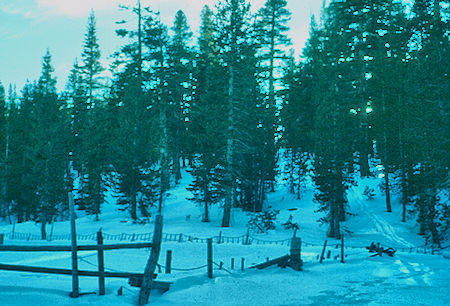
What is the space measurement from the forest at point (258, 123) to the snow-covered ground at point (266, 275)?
2.27 m

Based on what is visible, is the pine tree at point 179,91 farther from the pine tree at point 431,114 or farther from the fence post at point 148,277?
the fence post at point 148,277

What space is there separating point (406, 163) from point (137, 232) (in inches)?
810

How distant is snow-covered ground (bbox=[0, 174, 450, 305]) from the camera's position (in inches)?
345

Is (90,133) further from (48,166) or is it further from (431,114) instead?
(431,114)

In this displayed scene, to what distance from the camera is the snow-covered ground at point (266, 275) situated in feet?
28.8

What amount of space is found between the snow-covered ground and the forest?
2267 millimetres

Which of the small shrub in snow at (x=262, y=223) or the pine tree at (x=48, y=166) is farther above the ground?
the pine tree at (x=48, y=166)

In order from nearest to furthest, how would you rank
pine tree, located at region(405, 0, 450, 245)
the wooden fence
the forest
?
the wooden fence
pine tree, located at region(405, 0, 450, 245)
the forest

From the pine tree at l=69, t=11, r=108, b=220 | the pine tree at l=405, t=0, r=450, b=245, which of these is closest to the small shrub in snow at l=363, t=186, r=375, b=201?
the pine tree at l=405, t=0, r=450, b=245

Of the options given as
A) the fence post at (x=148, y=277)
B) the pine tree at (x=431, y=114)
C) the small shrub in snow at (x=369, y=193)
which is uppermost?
the pine tree at (x=431, y=114)

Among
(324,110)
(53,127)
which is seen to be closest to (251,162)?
(324,110)

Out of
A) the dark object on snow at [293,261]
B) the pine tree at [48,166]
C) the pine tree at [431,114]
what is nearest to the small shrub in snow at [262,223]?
the pine tree at [431,114]

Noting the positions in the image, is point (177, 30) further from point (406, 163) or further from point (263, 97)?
point (406, 163)

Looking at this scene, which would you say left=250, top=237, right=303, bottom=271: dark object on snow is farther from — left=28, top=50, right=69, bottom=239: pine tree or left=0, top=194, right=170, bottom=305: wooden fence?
left=28, top=50, right=69, bottom=239: pine tree
